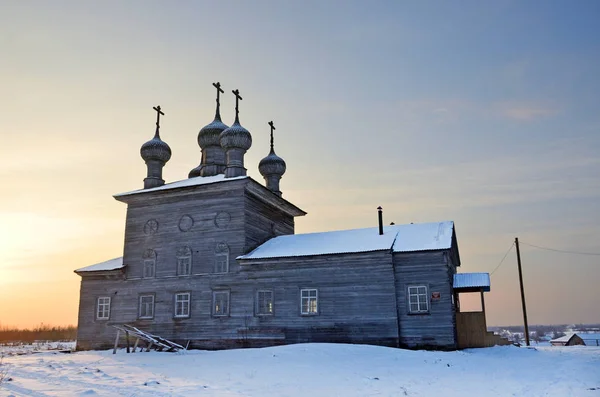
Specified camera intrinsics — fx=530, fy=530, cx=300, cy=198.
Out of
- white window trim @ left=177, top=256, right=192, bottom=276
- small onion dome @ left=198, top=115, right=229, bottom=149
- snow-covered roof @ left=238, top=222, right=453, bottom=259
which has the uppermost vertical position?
small onion dome @ left=198, top=115, right=229, bottom=149

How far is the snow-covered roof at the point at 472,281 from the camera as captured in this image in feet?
81.7

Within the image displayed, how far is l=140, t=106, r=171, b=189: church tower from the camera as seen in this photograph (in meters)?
32.4

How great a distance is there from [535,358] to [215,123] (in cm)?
2217

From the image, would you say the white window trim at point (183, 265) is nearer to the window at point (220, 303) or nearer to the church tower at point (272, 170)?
the window at point (220, 303)

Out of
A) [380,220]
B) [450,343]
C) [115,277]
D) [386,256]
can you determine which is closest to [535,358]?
[450,343]

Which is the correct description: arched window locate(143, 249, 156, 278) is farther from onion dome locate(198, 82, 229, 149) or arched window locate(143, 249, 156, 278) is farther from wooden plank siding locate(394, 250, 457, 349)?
wooden plank siding locate(394, 250, 457, 349)

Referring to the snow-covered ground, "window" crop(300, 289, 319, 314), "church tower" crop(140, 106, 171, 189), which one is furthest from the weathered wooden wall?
the snow-covered ground

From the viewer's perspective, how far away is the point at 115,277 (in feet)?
98.4

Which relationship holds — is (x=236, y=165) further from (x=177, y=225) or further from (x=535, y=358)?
(x=535, y=358)

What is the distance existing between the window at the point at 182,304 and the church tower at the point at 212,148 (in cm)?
772

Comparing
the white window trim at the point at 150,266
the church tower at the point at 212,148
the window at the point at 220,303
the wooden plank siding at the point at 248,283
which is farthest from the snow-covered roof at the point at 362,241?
the church tower at the point at 212,148

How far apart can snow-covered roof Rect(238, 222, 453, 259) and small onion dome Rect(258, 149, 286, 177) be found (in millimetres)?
6332

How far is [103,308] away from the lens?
2992 centimetres

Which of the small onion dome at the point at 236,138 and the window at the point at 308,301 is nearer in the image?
the window at the point at 308,301
